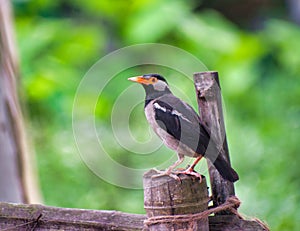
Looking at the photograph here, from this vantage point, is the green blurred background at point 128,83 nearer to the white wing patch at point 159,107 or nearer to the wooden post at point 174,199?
the white wing patch at point 159,107

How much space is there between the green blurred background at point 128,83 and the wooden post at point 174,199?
185 cm

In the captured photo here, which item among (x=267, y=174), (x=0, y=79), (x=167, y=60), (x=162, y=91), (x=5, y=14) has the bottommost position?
(x=162, y=91)

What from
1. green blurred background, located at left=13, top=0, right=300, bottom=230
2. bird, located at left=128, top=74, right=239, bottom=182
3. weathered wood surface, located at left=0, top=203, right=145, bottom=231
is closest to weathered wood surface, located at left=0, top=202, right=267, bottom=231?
weathered wood surface, located at left=0, top=203, right=145, bottom=231

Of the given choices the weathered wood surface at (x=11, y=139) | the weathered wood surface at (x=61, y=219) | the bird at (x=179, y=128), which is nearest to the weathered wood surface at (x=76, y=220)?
the weathered wood surface at (x=61, y=219)

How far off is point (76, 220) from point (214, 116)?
375 millimetres

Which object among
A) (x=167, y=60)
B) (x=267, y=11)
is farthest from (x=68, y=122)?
(x=267, y=11)

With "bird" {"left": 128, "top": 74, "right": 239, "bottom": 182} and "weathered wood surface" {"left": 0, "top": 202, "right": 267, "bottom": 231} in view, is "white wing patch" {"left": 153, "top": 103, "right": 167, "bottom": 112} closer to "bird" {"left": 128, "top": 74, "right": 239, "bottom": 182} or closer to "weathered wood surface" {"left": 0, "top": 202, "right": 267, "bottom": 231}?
"bird" {"left": 128, "top": 74, "right": 239, "bottom": 182}

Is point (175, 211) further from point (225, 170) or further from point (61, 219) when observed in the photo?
point (61, 219)

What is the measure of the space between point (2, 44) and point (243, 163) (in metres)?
1.35

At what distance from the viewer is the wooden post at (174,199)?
1.38m

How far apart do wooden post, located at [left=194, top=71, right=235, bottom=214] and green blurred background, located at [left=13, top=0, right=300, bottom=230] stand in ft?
5.69

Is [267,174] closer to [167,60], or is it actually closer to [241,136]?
[241,136]

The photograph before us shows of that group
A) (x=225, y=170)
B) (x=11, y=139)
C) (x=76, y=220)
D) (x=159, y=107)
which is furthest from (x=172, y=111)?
(x=11, y=139)

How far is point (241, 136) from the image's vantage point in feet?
12.8
